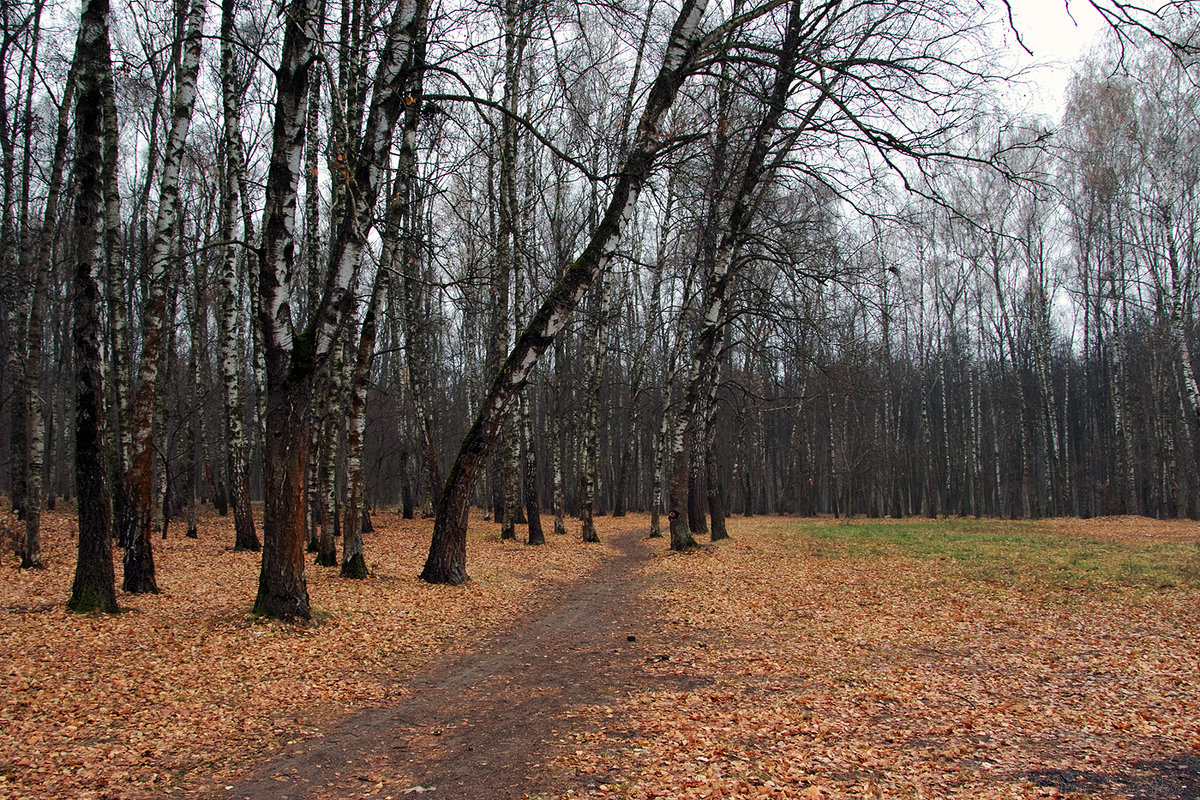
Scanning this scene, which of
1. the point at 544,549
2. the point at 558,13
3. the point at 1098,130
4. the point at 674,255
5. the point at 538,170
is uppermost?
the point at 1098,130

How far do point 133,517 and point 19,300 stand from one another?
8.59 metres

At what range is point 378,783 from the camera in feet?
12.2

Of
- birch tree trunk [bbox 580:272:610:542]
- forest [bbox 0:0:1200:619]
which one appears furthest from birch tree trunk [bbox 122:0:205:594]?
birch tree trunk [bbox 580:272:610:542]

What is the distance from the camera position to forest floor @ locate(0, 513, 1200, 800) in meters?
3.72

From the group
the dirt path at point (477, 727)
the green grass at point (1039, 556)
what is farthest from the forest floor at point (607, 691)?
the green grass at point (1039, 556)

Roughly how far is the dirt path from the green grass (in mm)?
7374

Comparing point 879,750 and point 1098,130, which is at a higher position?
point 1098,130

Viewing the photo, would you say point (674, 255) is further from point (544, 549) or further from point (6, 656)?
point (6, 656)

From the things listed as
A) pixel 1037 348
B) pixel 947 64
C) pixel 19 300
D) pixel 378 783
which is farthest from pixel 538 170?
pixel 1037 348

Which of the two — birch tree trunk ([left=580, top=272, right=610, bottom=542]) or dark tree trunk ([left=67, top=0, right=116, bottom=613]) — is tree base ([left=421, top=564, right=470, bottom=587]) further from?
birch tree trunk ([left=580, top=272, right=610, bottom=542])

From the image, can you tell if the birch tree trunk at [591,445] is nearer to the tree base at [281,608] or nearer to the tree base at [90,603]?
the tree base at [281,608]

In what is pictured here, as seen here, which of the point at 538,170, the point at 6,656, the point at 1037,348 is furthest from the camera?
the point at 1037,348

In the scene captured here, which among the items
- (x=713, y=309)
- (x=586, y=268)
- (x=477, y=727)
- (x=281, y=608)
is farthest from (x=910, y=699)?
(x=713, y=309)

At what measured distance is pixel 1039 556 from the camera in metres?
13.3
